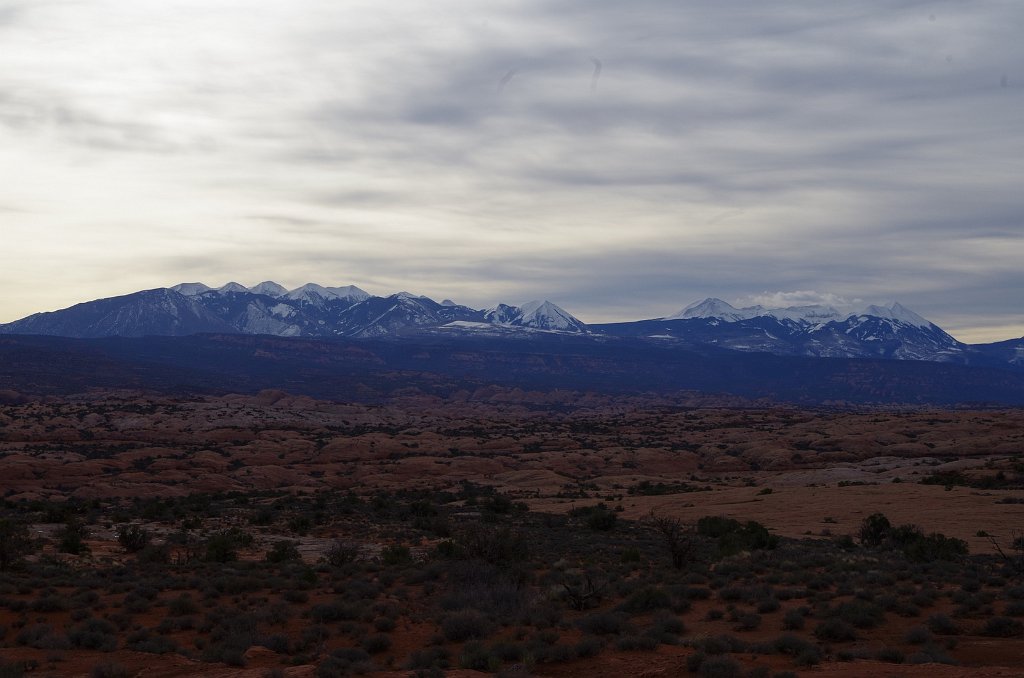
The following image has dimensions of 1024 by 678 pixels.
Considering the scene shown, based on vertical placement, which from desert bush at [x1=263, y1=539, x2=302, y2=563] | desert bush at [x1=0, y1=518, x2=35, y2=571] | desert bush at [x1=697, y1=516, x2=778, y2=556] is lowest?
desert bush at [x1=263, y1=539, x2=302, y2=563]

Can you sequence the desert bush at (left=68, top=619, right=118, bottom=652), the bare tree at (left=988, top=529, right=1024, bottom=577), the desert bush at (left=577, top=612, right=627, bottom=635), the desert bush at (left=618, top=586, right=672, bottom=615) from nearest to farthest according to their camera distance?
the desert bush at (left=68, top=619, right=118, bottom=652)
the desert bush at (left=577, top=612, right=627, bottom=635)
the desert bush at (left=618, top=586, right=672, bottom=615)
the bare tree at (left=988, top=529, right=1024, bottom=577)

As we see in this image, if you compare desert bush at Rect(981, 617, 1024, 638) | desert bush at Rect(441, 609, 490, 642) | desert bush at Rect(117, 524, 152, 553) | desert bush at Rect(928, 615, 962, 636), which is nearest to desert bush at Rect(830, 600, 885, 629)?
desert bush at Rect(928, 615, 962, 636)

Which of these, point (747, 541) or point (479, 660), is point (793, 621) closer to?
point (479, 660)

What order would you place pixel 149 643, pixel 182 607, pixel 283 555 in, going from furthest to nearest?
1. pixel 283 555
2. pixel 182 607
3. pixel 149 643

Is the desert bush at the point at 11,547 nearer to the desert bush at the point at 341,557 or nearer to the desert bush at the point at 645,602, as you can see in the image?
the desert bush at the point at 341,557

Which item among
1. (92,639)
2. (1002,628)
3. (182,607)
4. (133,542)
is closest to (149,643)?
(92,639)

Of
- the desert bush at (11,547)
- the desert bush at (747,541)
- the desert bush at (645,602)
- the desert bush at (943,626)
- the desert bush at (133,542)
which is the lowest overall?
the desert bush at (133,542)

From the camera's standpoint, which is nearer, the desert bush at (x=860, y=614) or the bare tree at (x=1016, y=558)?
the desert bush at (x=860, y=614)

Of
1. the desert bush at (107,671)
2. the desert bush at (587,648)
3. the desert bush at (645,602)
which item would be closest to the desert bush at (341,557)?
the desert bush at (645,602)

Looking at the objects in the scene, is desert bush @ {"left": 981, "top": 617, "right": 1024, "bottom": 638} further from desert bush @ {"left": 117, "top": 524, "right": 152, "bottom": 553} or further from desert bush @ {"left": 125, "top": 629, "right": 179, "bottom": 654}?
desert bush @ {"left": 117, "top": 524, "right": 152, "bottom": 553}

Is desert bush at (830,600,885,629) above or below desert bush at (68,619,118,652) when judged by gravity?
above

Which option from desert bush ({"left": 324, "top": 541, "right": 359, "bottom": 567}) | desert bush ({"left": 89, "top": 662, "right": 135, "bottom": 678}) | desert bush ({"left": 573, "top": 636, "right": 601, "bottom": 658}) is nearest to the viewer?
desert bush ({"left": 89, "top": 662, "right": 135, "bottom": 678})

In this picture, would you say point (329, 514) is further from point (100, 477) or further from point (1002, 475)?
point (1002, 475)

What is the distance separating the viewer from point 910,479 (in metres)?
55.7
